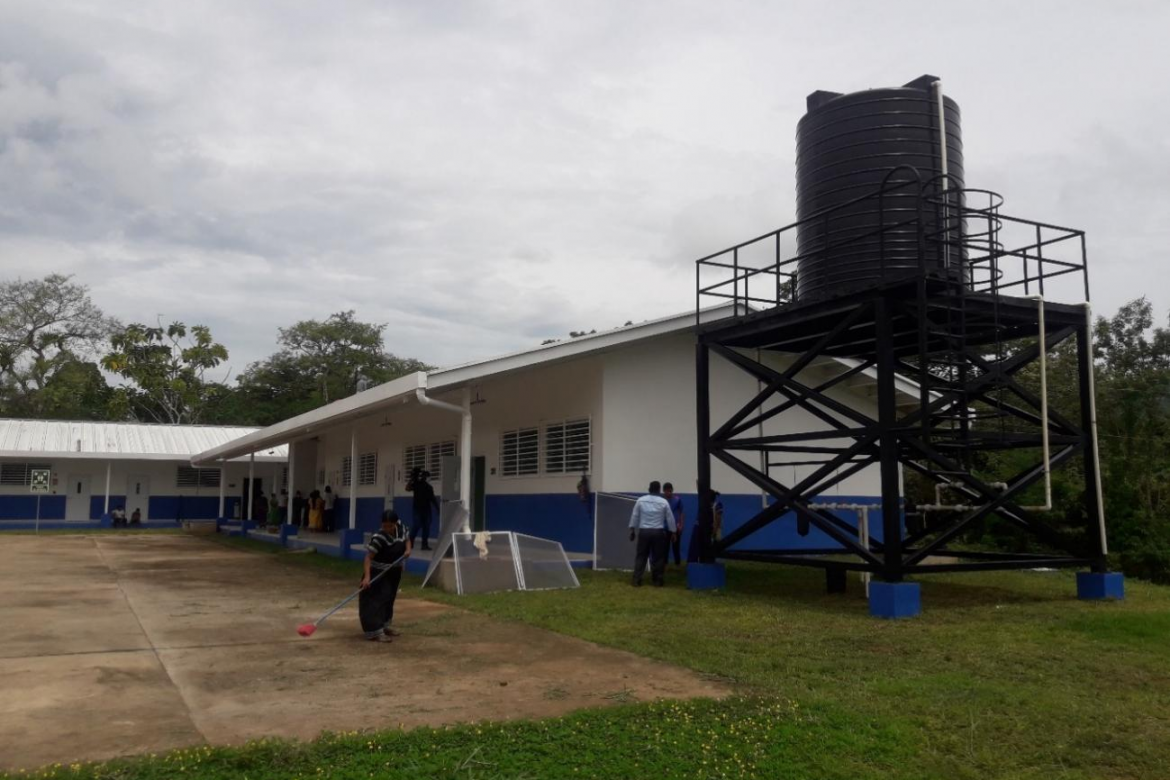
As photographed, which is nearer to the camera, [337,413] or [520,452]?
[337,413]

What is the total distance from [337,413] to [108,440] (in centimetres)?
2222

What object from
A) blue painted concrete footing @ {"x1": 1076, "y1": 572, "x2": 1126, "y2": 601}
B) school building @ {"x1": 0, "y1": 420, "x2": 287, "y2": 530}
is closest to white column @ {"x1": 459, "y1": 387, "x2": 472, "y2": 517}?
blue painted concrete footing @ {"x1": 1076, "y1": 572, "x2": 1126, "y2": 601}

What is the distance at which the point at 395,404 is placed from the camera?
14.6 meters

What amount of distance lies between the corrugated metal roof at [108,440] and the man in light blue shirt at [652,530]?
23257 mm

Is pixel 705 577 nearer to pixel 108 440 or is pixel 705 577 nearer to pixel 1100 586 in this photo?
pixel 1100 586

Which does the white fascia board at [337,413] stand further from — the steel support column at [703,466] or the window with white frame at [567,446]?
the steel support column at [703,466]

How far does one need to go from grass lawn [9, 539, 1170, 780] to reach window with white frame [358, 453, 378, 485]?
15.5m

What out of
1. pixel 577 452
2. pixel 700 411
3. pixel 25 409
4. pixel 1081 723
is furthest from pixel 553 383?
pixel 25 409

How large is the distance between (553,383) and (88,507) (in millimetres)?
25860

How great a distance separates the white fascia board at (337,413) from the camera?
13621mm

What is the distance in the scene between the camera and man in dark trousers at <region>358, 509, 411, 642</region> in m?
8.95

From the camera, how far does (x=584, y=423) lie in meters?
15.9

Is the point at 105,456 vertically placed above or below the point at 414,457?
above

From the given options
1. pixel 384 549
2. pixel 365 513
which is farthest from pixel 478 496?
pixel 384 549
